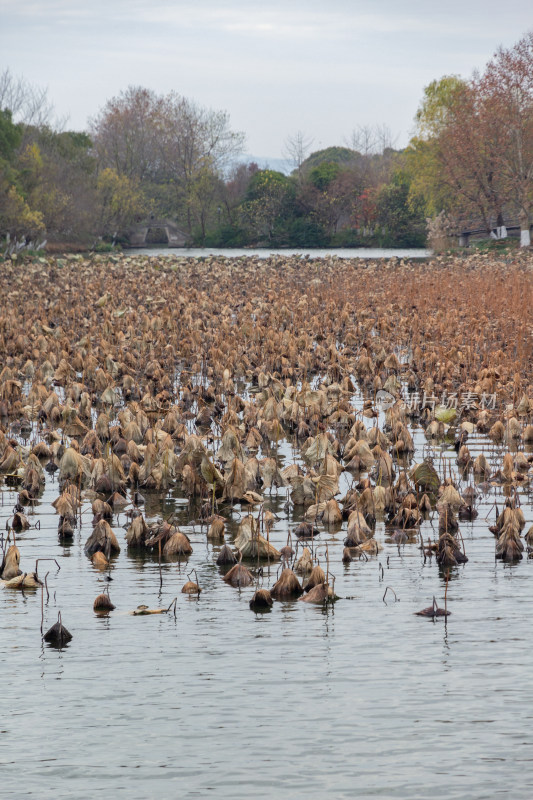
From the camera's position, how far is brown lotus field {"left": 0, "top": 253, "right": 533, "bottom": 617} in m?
8.93

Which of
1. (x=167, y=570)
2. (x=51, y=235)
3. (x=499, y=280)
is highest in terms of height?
(x=51, y=235)

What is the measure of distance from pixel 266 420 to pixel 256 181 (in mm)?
88474

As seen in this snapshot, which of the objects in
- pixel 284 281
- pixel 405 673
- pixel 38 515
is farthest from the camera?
pixel 284 281

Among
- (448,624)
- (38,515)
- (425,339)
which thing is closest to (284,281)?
(425,339)

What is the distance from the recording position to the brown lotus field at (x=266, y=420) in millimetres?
8930

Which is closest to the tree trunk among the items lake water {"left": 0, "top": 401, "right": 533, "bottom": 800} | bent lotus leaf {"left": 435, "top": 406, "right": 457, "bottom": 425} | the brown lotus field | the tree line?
the tree line

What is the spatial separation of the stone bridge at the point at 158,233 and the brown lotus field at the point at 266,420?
6779 centimetres

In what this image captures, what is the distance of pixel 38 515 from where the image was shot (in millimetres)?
10273

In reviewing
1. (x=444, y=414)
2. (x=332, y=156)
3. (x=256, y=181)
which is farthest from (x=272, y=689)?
(x=332, y=156)

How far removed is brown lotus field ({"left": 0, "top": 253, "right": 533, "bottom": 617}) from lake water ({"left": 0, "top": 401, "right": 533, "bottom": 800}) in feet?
0.88

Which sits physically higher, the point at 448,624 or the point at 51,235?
the point at 51,235

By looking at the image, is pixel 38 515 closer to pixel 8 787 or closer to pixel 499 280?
pixel 8 787

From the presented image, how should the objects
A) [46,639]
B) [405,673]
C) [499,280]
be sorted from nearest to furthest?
[405,673] < [46,639] < [499,280]

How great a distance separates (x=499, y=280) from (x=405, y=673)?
85.5ft
